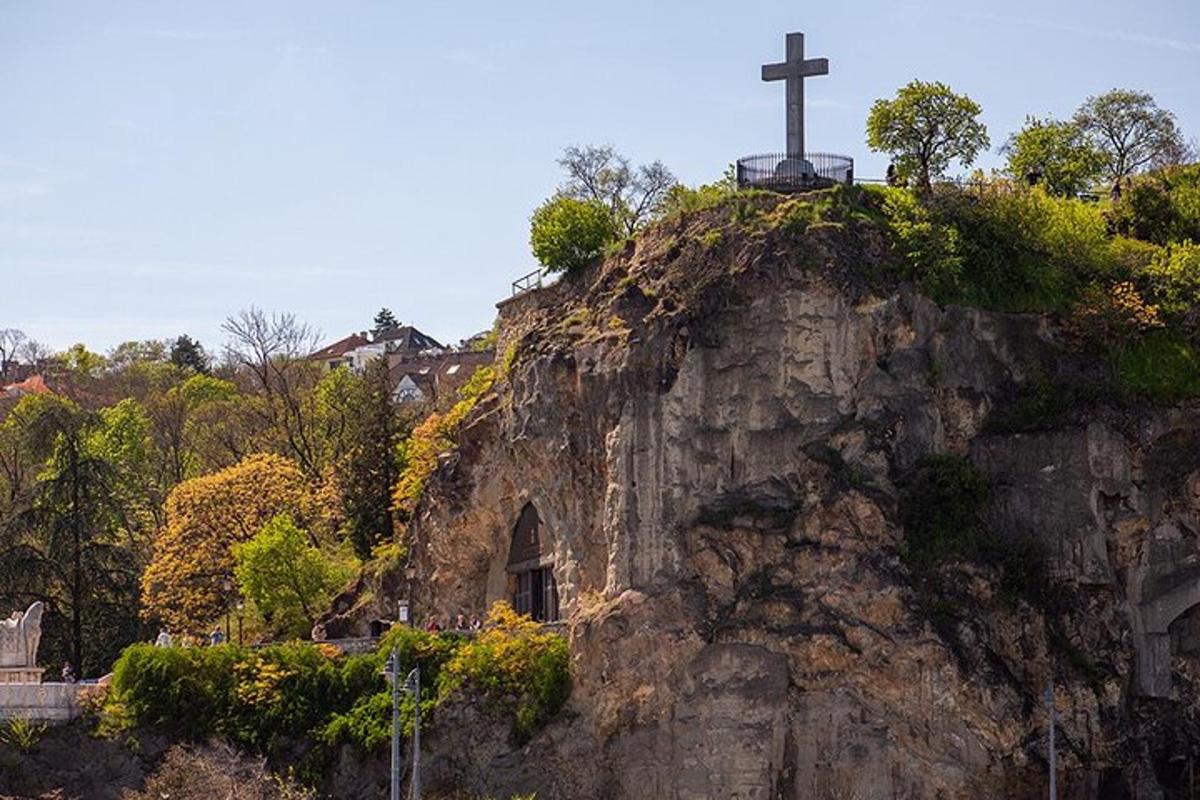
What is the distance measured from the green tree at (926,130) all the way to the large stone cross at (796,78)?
6.84 ft

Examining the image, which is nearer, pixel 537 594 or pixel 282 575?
pixel 537 594

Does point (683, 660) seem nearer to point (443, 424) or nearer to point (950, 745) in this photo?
point (950, 745)

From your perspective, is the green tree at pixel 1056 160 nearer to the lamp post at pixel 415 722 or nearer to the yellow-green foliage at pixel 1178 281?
the yellow-green foliage at pixel 1178 281

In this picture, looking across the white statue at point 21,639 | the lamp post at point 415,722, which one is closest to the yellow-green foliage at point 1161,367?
the lamp post at point 415,722

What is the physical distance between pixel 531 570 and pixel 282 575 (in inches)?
348

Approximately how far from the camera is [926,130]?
2520 inches

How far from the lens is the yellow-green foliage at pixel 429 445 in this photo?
70500 mm

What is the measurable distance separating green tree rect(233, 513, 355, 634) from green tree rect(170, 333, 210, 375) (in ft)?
176

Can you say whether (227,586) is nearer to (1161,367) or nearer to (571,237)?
(571,237)

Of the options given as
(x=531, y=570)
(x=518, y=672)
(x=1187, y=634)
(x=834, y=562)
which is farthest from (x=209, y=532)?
(x=1187, y=634)

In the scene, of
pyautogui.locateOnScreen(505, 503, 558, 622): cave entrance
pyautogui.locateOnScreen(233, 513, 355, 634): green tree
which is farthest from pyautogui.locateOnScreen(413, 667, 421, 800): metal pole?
pyautogui.locateOnScreen(233, 513, 355, 634): green tree

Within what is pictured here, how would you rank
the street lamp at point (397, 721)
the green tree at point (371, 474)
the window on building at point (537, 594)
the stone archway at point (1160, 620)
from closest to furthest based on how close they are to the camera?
the street lamp at point (397, 721)
the stone archway at point (1160, 620)
the window on building at point (537, 594)
the green tree at point (371, 474)

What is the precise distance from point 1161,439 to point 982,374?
4.99 meters

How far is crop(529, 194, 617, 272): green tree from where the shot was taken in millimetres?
66625
